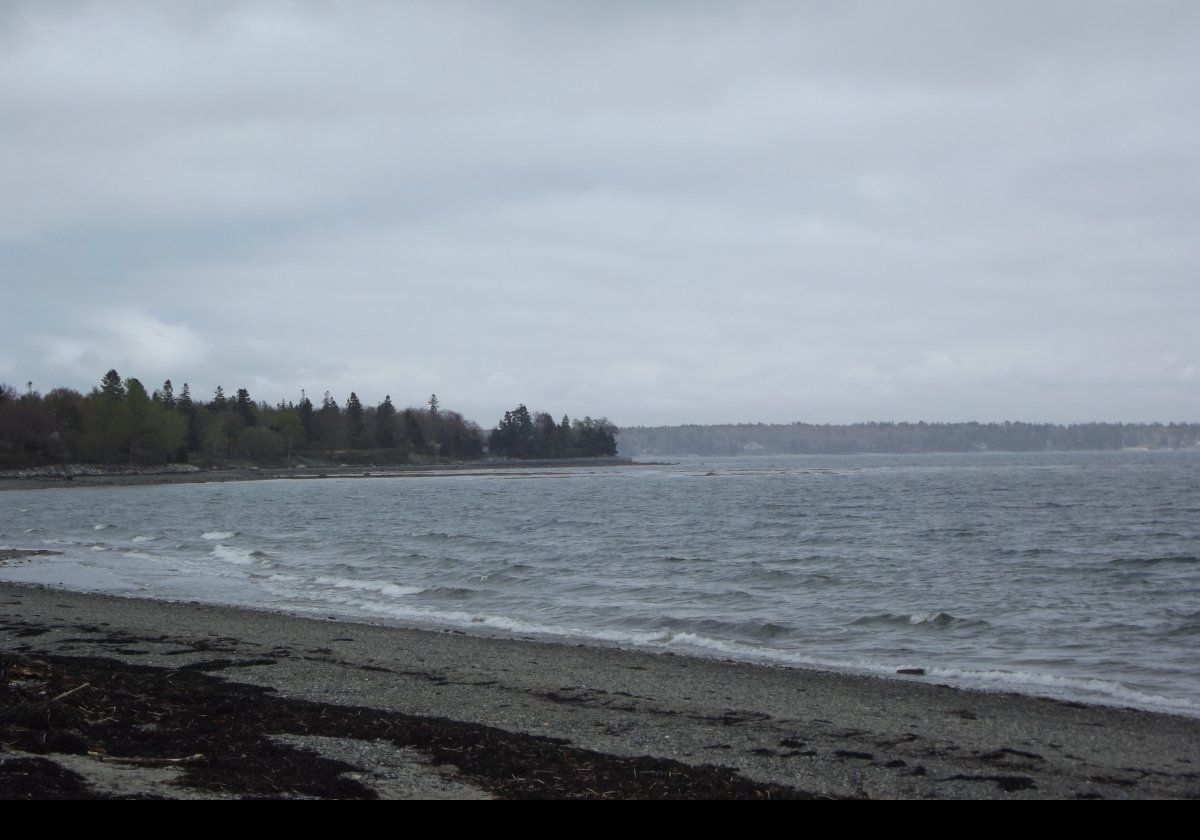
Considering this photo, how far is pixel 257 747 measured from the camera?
9359mm

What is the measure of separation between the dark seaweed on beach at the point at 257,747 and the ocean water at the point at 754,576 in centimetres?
→ 773

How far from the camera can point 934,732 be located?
11195 mm

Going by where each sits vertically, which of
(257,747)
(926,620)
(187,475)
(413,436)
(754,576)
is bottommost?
(754,576)

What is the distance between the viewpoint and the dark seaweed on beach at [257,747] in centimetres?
813

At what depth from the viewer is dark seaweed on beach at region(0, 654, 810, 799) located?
813 cm

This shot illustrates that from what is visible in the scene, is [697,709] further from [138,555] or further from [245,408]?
[245,408]

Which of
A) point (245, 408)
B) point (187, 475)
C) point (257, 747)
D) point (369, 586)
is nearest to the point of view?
point (257, 747)

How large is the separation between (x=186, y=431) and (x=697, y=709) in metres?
155

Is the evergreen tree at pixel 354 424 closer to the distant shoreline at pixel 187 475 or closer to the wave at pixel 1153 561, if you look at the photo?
the distant shoreline at pixel 187 475

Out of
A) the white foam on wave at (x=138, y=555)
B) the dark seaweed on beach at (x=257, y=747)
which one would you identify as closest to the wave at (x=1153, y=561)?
the dark seaweed on beach at (x=257, y=747)

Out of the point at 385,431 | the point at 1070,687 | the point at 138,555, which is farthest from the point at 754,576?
the point at 385,431

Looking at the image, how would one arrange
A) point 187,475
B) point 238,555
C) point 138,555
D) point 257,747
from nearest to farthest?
point 257,747 < point 238,555 < point 138,555 < point 187,475

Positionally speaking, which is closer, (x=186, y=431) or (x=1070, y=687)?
(x=1070, y=687)

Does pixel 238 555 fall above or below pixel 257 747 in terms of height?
below
